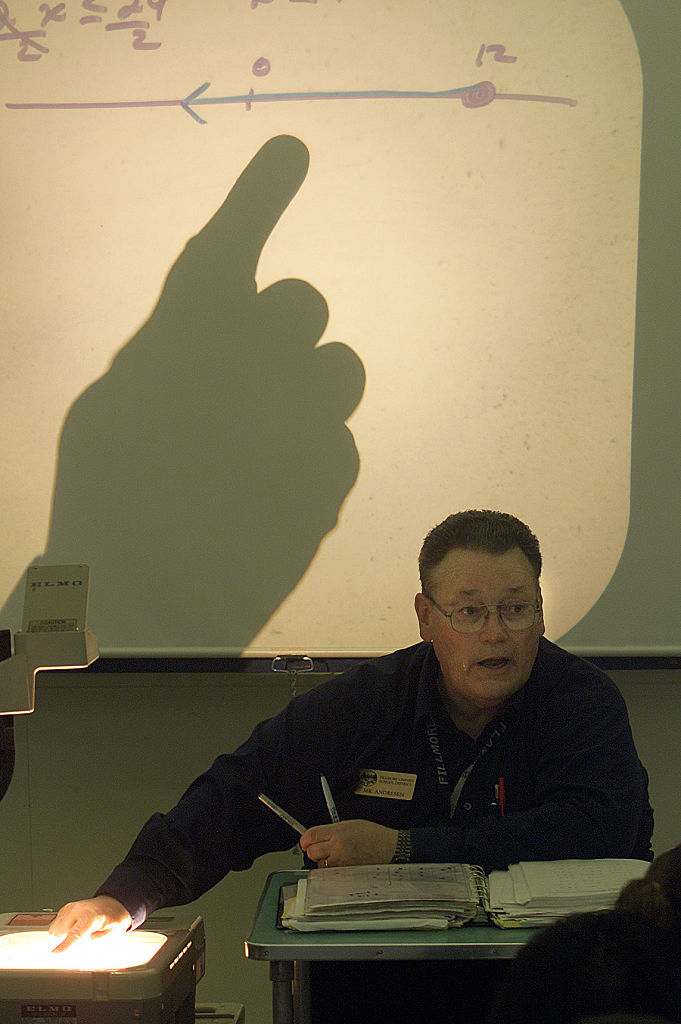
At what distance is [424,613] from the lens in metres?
2.00

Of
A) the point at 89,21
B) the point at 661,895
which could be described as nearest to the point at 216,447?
the point at 89,21

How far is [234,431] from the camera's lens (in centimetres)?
246

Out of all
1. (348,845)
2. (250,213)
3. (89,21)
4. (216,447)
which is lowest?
(348,845)

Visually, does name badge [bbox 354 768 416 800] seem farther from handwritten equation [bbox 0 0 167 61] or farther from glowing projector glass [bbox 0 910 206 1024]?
handwritten equation [bbox 0 0 167 61]

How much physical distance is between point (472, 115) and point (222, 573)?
1.27 metres

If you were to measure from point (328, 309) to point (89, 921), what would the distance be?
1.48m

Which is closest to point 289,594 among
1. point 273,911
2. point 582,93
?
point 273,911

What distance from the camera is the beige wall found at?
260cm

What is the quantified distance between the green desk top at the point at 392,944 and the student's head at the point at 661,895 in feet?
1.01

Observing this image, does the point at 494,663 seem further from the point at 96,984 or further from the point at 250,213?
the point at 250,213

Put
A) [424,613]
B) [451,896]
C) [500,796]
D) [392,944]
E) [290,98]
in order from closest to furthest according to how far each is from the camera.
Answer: [392,944] < [451,896] < [500,796] < [424,613] < [290,98]

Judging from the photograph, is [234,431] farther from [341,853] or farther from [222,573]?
[341,853]

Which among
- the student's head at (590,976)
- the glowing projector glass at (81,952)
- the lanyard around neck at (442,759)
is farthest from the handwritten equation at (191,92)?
the student's head at (590,976)

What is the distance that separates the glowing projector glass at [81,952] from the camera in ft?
4.69
